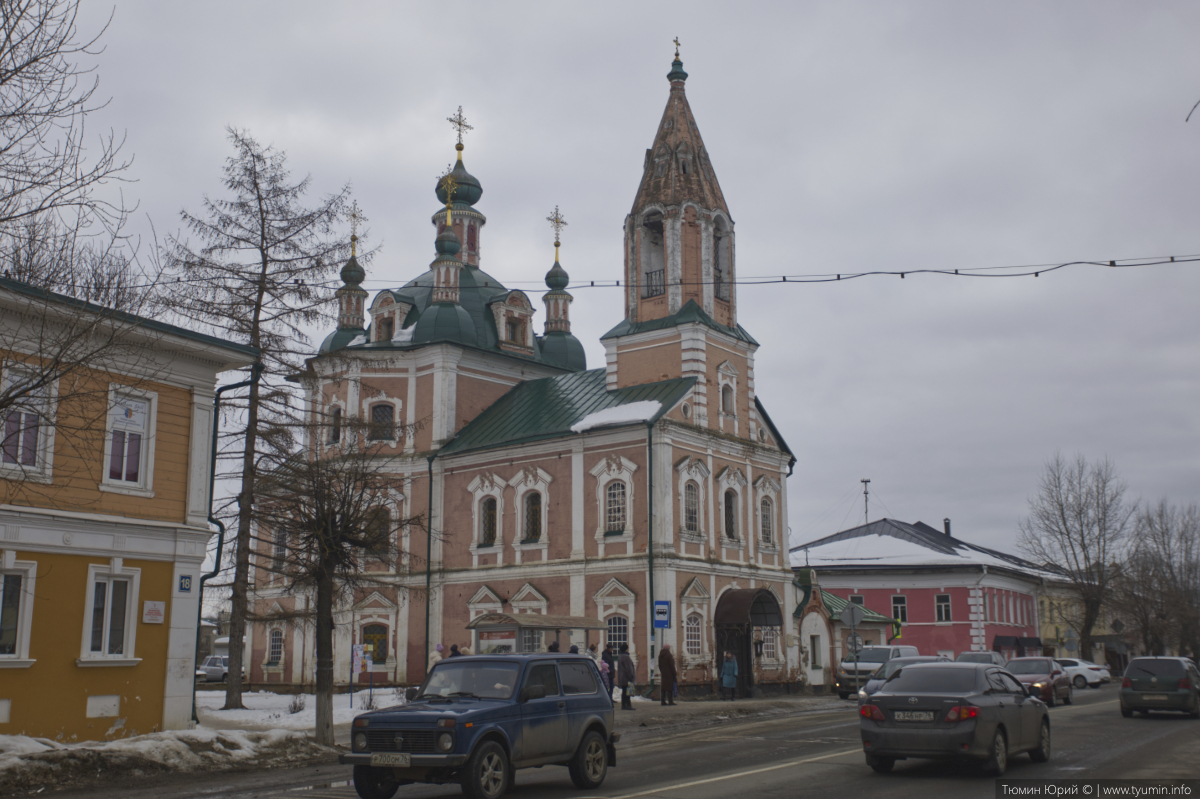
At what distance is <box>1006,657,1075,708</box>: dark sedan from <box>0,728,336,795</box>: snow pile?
66.9 ft

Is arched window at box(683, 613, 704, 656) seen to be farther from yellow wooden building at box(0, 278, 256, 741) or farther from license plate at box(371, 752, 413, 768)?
license plate at box(371, 752, 413, 768)

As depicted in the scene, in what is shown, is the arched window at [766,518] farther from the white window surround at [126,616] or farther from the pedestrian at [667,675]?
the white window surround at [126,616]

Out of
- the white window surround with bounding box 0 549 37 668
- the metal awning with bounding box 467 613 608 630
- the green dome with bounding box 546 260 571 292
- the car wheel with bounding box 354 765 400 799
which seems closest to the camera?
the car wheel with bounding box 354 765 400 799

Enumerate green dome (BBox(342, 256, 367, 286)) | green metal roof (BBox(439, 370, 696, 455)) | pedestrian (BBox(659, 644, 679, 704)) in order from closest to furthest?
pedestrian (BBox(659, 644, 679, 704)) < green metal roof (BBox(439, 370, 696, 455)) < green dome (BBox(342, 256, 367, 286))

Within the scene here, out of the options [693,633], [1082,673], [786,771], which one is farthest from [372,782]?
[1082,673]

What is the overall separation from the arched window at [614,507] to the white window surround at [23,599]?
795 inches

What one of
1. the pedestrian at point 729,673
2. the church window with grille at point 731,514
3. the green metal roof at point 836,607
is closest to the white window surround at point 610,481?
the church window with grille at point 731,514

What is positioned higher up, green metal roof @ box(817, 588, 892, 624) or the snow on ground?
green metal roof @ box(817, 588, 892, 624)

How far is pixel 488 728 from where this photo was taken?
37.3ft

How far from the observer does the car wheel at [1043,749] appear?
1424cm

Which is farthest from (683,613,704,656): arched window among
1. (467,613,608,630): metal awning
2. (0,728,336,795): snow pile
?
(0,728,336,795): snow pile

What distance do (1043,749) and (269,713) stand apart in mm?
17296

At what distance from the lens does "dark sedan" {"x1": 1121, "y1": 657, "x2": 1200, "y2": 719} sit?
75.3 feet

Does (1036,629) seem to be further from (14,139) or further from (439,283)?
(14,139)
